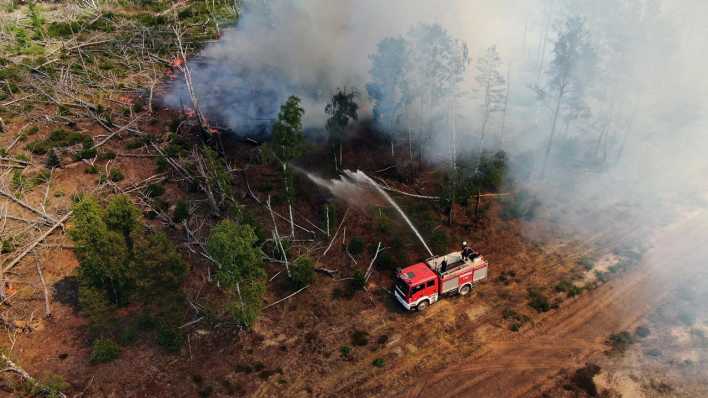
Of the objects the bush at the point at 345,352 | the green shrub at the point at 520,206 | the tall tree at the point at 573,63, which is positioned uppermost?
the tall tree at the point at 573,63

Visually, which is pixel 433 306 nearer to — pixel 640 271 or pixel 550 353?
pixel 550 353

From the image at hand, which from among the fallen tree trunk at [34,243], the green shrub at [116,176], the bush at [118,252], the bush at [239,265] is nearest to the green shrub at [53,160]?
the green shrub at [116,176]

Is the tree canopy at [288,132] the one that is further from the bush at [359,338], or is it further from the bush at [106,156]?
the bush at [106,156]

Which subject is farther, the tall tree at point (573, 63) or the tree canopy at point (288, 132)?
the tall tree at point (573, 63)

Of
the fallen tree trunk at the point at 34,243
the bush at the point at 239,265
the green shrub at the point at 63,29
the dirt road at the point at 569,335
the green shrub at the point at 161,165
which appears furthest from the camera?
the green shrub at the point at 63,29

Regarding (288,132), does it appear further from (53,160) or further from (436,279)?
(53,160)

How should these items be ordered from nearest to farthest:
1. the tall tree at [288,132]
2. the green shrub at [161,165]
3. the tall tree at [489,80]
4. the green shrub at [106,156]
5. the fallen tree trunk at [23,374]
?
1. the fallen tree trunk at [23,374]
2. the tall tree at [288,132]
3. the tall tree at [489,80]
4. the green shrub at [161,165]
5. the green shrub at [106,156]

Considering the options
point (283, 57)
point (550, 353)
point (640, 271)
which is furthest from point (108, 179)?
point (640, 271)

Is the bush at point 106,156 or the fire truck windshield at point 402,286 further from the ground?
the bush at point 106,156
